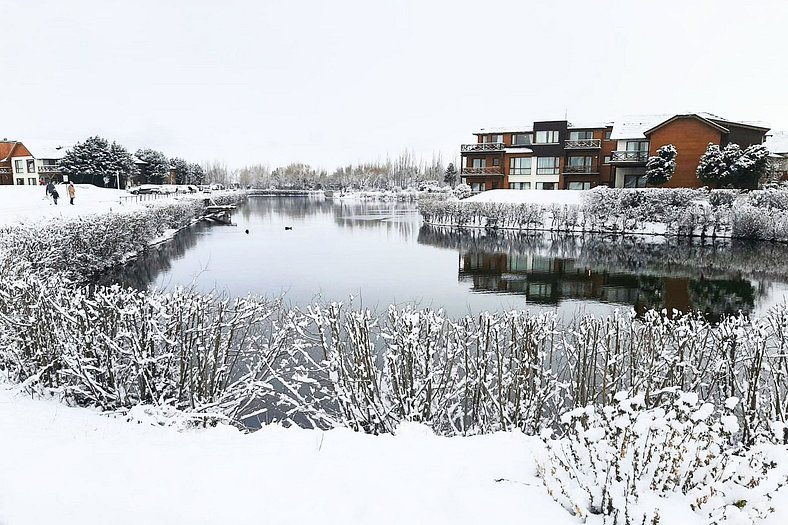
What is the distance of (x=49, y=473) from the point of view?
465 centimetres

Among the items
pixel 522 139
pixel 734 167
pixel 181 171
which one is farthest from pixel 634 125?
pixel 181 171

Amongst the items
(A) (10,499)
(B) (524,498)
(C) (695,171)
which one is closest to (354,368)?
(B) (524,498)

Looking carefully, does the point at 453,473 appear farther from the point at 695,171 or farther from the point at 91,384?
the point at 695,171

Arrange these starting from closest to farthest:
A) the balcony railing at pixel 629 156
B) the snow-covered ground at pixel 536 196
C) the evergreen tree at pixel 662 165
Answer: the evergreen tree at pixel 662 165
the snow-covered ground at pixel 536 196
the balcony railing at pixel 629 156

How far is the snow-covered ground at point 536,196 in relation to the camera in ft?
150

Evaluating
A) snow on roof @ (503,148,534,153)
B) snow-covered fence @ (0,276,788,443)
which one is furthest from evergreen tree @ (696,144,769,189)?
snow-covered fence @ (0,276,788,443)

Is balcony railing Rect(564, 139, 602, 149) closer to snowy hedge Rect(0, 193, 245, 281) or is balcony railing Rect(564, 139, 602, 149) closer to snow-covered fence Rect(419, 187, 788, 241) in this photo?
snow-covered fence Rect(419, 187, 788, 241)

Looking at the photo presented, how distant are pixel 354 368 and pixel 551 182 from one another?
4879cm

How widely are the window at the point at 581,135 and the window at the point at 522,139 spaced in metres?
4.00

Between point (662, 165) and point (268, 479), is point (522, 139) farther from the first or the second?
point (268, 479)

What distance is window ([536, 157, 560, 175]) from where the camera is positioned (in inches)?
2052

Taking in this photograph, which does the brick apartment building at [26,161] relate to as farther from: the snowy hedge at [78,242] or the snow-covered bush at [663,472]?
the snow-covered bush at [663,472]

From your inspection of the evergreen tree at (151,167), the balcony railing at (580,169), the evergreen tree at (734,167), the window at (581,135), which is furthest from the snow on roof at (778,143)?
the evergreen tree at (151,167)

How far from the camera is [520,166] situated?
5362cm
